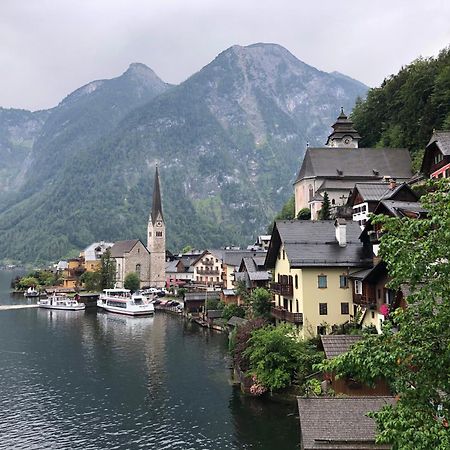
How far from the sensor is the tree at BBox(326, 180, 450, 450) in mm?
11156

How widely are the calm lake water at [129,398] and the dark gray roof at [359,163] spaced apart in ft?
128

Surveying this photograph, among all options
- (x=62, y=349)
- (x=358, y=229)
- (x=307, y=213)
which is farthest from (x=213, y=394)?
(x=307, y=213)

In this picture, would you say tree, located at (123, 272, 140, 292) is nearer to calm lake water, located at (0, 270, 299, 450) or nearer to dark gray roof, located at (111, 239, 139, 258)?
dark gray roof, located at (111, 239, 139, 258)

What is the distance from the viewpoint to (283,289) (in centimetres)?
4625

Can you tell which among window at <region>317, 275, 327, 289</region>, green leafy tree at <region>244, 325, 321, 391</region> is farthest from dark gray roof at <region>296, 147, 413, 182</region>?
green leafy tree at <region>244, 325, 321, 391</region>

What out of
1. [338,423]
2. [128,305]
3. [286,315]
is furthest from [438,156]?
[128,305]

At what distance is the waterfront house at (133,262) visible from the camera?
138125 millimetres

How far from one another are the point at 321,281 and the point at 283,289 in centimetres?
427

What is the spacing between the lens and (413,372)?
11914 millimetres

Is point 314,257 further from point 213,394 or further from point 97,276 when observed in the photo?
point 97,276

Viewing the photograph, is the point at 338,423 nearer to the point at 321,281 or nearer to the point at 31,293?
the point at 321,281

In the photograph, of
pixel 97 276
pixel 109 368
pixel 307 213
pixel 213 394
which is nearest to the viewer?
pixel 213 394

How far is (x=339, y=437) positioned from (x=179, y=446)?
→ 13.2 metres

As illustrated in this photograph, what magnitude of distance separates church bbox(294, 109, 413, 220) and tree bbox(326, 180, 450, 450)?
72.4 meters
